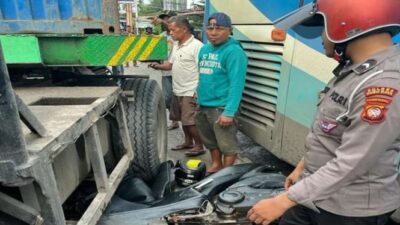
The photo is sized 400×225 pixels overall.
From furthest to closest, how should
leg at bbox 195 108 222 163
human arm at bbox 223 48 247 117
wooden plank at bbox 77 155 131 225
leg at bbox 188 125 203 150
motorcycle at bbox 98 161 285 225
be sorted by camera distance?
leg at bbox 188 125 203 150, leg at bbox 195 108 222 163, human arm at bbox 223 48 247 117, motorcycle at bbox 98 161 285 225, wooden plank at bbox 77 155 131 225

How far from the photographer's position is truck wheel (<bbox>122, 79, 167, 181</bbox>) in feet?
9.46

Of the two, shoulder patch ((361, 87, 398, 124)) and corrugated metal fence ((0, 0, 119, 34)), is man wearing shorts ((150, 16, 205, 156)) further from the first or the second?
shoulder patch ((361, 87, 398, 124))

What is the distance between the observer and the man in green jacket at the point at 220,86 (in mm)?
3248

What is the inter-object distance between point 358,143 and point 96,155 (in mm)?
1369

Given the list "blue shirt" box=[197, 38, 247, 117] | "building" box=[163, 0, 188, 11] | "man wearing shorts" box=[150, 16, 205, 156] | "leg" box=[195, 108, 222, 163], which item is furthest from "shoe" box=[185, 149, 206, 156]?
"building" box=[163, 0, 188, 11]

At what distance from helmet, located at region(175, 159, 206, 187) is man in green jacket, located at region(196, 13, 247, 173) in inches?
22.2

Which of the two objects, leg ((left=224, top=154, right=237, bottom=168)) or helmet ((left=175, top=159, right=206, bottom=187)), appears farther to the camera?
leg ((left=224, top=154, right=237, bottom=168))

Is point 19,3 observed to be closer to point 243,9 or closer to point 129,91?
point 129,91

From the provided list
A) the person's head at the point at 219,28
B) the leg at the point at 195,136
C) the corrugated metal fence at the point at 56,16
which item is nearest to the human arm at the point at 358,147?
the person's head at the point at 219,28

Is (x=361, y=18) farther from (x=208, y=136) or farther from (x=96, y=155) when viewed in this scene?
(x=208, y=136)

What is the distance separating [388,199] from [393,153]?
186mm

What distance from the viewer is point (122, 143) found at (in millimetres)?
2707

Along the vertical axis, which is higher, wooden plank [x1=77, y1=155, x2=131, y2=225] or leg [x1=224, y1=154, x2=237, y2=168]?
wooden plank [x1=77, y1=155, x2=131, y2=225]

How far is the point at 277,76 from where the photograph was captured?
327 cm
